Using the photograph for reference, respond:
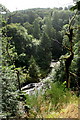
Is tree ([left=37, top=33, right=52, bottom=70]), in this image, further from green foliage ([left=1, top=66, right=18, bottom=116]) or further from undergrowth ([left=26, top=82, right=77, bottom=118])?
undergrowth ([left=26, top=82, right=77, bottom=118])

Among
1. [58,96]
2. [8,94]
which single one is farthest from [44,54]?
[58,96]

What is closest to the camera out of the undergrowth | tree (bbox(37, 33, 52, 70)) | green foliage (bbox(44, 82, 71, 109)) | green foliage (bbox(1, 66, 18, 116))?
the undergrowth

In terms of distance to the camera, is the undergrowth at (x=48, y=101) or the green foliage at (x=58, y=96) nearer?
the undergrowth at (x=48, y=101)

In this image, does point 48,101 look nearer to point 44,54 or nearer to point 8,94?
point 8,94

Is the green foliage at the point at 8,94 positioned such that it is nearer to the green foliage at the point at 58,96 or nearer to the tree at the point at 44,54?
the green foliage at the point at 58,96

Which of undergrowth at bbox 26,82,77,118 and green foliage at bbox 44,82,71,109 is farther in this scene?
green foliage at bbox 44,82,71,109

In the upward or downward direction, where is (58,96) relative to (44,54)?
upward

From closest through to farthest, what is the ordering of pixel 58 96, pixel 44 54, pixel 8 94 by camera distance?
pixel 58 96 → pixel 8 94 → pixel 44 54

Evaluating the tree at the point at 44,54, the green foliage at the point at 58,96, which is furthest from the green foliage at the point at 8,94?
the tree at the point at 44,54

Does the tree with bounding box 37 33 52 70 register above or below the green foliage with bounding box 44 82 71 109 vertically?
below

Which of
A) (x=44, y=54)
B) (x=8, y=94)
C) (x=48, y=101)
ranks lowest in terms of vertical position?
(x=44, y=54)

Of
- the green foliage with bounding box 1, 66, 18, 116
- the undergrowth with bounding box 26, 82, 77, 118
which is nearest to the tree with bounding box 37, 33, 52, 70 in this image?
the green foliage with bounding box 1, 66, 18, 116

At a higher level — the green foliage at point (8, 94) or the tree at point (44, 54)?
the green foliage at point (8, 94)

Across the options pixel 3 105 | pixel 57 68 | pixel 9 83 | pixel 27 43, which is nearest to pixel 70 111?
pixel 3 105
